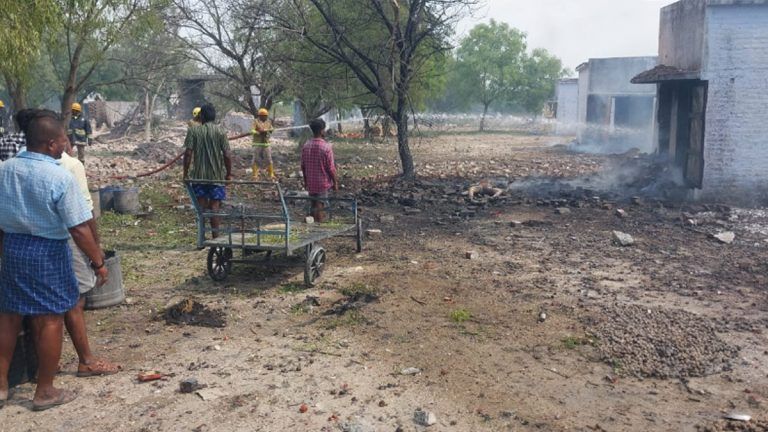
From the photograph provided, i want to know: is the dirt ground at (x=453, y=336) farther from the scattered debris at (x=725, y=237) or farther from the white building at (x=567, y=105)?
the white building at (x=567, y=105)

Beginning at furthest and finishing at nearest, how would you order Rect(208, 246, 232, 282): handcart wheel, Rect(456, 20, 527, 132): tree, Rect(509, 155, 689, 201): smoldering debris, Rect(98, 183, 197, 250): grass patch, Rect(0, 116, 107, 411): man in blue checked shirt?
Rect(456, 20, 527, 132): tree, Rect(509, 155, 689, 201): smoldering debris, Rect(98, 183, 197, 250): grass patch, Rect(208, 246, 232, 282): handcart wheel, Rect(0, 116, 107, 411): man in blue checked shirt

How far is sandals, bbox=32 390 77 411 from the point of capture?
4332 millimetres

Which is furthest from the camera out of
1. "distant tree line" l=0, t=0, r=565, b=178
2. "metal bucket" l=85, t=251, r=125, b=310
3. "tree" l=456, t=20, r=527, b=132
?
"tree" l=456, t=20, r=527, b=132

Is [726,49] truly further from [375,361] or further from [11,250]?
[11,250]

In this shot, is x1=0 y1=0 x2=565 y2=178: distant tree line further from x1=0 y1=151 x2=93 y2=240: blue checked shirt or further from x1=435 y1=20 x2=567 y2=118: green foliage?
x1=435 y1=20 x2=567 y2=118: green foliage

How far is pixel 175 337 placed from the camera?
5730mm

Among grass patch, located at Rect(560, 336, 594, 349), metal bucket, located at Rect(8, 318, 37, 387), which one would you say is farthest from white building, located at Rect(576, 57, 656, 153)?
metal bucket, located at Rect(8, 318, 37, 387)

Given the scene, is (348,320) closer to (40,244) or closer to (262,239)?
(262,239)

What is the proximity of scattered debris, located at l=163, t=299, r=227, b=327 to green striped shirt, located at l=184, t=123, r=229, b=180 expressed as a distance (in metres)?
2.43

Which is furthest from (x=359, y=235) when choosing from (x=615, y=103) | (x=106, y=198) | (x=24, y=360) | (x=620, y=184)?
(x=615, y=103)

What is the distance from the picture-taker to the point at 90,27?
39.3 ft

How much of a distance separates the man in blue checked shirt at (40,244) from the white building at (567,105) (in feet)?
133

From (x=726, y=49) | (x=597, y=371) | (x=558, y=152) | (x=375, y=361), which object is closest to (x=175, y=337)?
(x=375, y=361)

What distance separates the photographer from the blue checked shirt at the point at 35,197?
4.11m
